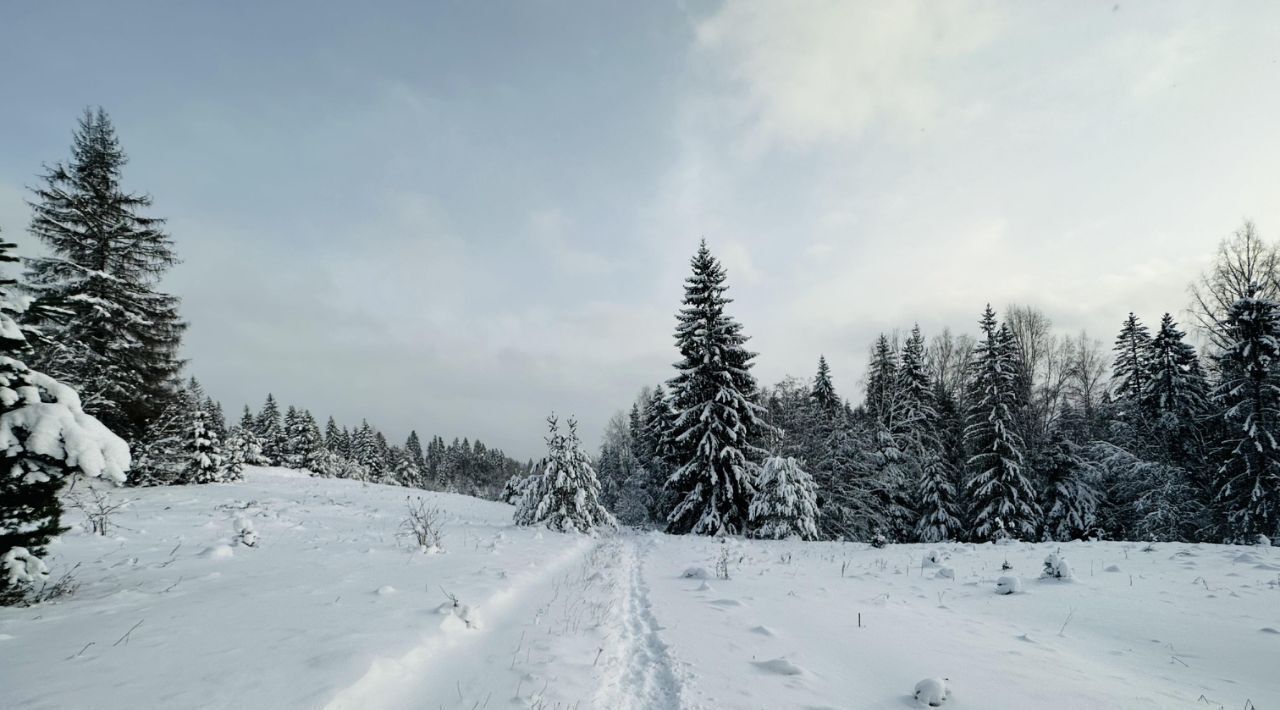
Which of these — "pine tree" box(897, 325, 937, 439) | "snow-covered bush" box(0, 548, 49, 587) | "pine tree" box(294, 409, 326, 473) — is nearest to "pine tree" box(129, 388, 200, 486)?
"snow-covered bush" box(0, 548, 49, 587)

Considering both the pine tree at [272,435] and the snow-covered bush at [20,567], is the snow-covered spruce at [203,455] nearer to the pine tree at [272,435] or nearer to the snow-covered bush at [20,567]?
the snow-covered bush at [20,567]

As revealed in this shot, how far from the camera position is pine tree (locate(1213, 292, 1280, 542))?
16.5m

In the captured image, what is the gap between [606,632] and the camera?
516cm

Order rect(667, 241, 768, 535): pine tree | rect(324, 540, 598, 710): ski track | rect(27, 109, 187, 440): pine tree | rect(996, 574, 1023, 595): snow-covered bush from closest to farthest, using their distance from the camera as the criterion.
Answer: rect(324, 540, 598, 710): ski track < rect(996, 574, 1023, 595): snow-covered bush < rect(27, 109, 187, 440): pine tree < rect(667, 241, 768, 535): pine tree

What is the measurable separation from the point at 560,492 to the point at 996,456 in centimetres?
2056

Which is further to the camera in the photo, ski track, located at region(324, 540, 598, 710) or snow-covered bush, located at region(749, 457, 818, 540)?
snow-covered bush, located at region(749, 457, 818, 540)

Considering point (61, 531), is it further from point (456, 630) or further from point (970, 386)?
point (970, 386)

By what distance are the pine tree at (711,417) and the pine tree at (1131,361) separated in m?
20.4

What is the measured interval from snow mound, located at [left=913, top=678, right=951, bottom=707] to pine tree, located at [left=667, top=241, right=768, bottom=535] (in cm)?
1469

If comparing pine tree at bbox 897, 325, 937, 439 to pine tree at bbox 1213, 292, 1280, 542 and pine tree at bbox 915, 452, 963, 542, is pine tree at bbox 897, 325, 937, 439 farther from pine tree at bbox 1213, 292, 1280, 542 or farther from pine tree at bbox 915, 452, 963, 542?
pine tree at bbox 1213, 292, 1280, 542

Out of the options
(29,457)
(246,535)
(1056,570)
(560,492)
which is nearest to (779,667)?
(1056,570)

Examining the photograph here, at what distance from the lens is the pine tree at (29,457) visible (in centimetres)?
443

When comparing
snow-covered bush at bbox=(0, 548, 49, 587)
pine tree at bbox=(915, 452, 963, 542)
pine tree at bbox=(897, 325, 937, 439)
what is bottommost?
pine tree at bbox=(915, 452, 963, 542)

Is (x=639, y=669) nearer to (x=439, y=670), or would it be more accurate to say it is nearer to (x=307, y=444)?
(x=439, y=670)
